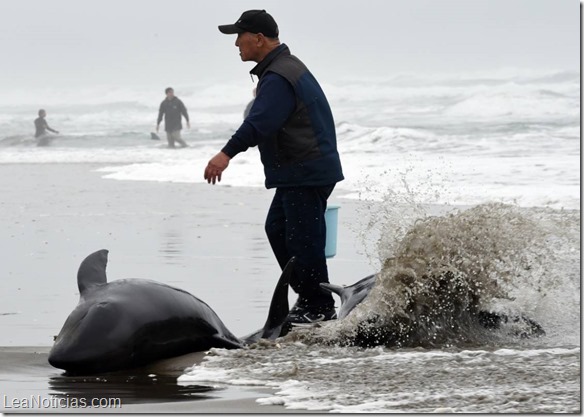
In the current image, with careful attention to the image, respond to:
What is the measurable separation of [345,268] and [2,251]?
345cm

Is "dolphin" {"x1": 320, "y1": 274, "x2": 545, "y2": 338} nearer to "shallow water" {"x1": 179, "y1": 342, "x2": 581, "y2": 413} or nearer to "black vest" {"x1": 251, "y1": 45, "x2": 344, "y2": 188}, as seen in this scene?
"shallow water" {"x1": 179, "y1": 342, "x2": 581, "y2": 413}

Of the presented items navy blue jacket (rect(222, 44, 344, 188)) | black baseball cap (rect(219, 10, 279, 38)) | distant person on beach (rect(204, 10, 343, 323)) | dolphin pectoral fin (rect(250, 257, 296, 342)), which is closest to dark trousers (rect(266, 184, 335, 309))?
distant person on beach (rect(204, 10, 343, 323))

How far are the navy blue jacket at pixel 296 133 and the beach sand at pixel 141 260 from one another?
1.10 m

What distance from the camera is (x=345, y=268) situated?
10734 mm

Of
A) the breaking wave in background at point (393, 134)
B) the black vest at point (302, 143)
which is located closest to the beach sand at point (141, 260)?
the black vest at point (302, 143)

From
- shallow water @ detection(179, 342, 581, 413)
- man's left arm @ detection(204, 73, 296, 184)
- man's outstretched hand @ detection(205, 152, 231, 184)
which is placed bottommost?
shallow water @ detection(179, 342, 581, 413)

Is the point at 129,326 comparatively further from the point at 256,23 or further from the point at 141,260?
the point at 141,260

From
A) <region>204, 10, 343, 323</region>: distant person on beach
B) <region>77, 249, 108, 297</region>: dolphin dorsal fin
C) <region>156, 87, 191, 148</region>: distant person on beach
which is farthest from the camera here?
<region>156, 87, 191, 148</region>: distant person on beach

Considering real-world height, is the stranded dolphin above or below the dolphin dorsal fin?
below

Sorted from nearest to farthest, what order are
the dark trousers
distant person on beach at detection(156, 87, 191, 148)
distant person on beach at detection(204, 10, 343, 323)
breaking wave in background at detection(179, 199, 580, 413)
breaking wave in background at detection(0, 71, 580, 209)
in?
breaking wave in background at detection(179, 199, 580, 413) → distant person on beach at detection(204, 10, 343, 323) → the dark trousers → breaking wave in background at detection(0, 71, 580, 209) → distant person on beach at detection(156, 87, 191, 148)

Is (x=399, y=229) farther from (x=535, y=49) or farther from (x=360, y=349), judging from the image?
(x=535, y=49)

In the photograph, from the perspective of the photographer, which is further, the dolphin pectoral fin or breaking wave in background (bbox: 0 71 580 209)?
breaking wave in background (bbox: 0 71 580 209)

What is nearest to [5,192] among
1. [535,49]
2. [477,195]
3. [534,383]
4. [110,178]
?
[110,178]

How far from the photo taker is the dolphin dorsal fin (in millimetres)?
6613
